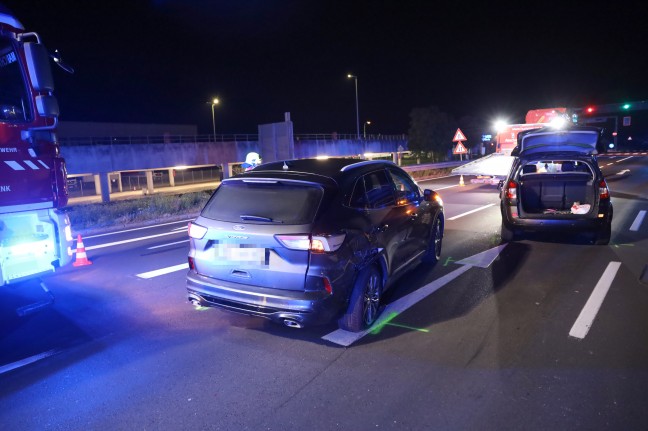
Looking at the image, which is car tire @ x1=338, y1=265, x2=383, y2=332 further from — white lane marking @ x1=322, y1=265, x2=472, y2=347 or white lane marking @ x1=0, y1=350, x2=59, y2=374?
white lane marking @ x1=0, y1=350, x2=59, y2=374

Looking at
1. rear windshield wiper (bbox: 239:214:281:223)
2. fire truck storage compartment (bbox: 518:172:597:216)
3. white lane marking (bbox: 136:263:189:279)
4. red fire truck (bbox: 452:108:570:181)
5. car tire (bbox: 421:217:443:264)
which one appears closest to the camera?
rear windshield wiper (bbox: 239:214:281:223)

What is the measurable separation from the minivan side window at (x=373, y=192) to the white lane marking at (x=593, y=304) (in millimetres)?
2398

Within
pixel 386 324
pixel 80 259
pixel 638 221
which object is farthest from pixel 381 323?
pixel 638 221

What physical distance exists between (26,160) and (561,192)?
9.26 m

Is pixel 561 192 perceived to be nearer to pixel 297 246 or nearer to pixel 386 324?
pixel 386 324

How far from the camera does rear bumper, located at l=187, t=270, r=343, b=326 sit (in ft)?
13.3

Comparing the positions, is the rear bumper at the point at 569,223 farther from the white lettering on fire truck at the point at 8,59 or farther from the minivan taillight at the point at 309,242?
the white lettering on fire truck at the point at 8,59

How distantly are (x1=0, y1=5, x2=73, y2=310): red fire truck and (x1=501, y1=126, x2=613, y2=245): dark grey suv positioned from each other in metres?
7.40

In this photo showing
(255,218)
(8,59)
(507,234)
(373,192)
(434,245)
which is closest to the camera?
(255,218)

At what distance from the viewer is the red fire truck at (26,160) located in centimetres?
520

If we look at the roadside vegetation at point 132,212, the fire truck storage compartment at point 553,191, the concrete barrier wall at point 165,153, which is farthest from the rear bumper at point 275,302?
the concrete barrier wall at point 165,153

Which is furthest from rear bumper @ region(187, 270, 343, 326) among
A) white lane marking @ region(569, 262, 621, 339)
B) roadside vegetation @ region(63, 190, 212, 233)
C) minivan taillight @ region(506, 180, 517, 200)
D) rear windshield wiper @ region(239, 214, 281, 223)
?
roadside vegetation @ region(63, 190, 212, 233)

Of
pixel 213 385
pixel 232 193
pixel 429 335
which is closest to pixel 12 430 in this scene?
pixel 213 385

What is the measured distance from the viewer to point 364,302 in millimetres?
4625
